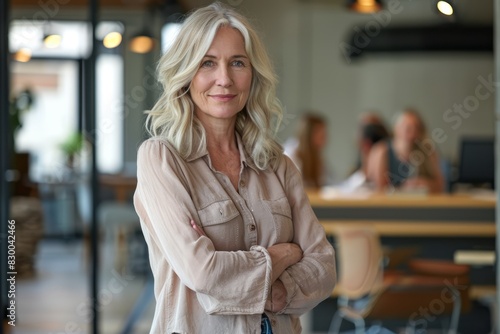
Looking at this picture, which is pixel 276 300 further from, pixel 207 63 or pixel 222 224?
pixel 207 63

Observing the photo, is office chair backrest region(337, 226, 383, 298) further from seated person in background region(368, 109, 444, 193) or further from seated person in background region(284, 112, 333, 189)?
seated person in background region(284, 112, 333, 189)

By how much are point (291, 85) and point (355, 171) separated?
18.5 ft

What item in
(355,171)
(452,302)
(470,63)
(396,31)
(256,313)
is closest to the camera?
(256,313)

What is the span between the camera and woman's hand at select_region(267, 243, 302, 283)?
6.86 ft

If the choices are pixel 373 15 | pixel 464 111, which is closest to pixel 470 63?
pixel 464 111

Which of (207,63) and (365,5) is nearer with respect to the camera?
(207,63)

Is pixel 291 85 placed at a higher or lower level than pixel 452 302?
higher

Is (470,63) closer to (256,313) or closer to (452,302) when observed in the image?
(452,302)

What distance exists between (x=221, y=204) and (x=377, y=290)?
370 cm

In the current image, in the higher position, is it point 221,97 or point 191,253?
point 221,97

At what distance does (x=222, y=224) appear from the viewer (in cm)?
209

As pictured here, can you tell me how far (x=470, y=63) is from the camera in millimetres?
14820

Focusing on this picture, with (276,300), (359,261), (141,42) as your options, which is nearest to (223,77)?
(276,300)

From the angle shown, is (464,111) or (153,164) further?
(464,111)
